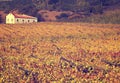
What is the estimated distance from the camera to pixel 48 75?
15211 mm

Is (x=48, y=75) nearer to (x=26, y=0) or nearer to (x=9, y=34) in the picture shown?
(x=9, y=34)

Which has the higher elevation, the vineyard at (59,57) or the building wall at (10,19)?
the building wall at (10,19)

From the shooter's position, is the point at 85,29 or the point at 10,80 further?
the point at 85,29

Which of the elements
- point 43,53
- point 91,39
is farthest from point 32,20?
point 43,53

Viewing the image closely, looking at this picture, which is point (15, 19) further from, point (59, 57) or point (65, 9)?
point (59, 57)

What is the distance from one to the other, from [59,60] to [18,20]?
2480 centimetres

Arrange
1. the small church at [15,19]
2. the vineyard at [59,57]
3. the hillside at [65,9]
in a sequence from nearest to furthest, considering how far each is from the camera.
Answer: the vineyard at [59,57] < the small church at [15,19] < the hillside at [65,9]

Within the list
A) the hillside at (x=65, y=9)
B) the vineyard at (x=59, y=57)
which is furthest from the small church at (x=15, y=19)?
the vineyard at (x=59, y=57)

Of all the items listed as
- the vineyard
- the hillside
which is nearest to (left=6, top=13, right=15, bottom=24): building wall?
the hillside

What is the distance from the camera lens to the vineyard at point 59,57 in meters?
15.0

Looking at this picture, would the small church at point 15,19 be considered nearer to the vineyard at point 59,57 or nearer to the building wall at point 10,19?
the building wall at point 10,19

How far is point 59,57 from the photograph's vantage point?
18.8m

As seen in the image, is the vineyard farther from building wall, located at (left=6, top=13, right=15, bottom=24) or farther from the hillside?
the hillside

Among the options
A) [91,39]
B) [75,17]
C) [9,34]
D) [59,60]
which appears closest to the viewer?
[59,60]
